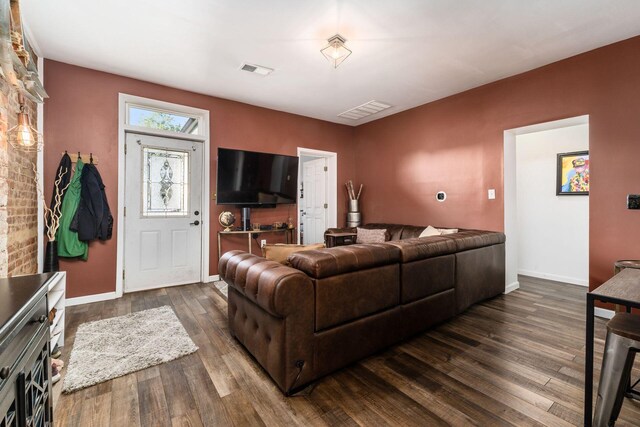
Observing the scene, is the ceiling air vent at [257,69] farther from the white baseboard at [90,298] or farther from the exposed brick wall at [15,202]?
the white baseboard at [90,298]

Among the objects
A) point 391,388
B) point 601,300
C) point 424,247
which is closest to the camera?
point 601,300

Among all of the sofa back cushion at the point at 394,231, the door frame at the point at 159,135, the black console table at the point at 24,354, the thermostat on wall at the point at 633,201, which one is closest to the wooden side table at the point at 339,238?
the sofa back cushion at the point at 394,231

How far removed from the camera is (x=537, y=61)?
125 inches

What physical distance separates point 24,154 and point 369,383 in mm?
3641

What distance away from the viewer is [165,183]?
12.8 ft

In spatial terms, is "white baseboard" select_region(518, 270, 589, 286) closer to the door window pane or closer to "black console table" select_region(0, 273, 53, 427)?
the door window pane

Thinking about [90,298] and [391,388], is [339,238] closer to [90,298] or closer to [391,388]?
[391,388]

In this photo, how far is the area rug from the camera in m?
1.93

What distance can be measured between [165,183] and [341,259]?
3090 mm

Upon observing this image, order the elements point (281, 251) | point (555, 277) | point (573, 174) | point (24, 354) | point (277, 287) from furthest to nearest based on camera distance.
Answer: point (555, 277) < point (573, 174) < point (281, 251) < point (277, 287) < point (24, 354)

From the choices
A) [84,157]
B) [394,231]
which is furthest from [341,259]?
[84,157]

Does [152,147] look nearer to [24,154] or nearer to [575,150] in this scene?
[24,154]

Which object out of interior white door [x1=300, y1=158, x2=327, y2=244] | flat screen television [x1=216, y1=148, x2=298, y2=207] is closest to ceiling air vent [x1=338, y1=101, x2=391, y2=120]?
interior white door [x1=300, y1=158, x2=327, y2=244]

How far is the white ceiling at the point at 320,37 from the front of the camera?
90.8 inches
